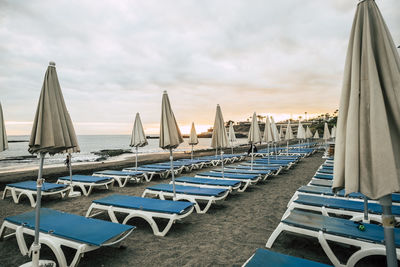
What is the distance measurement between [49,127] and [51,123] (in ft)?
0.20

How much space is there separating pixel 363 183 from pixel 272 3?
1033 cm

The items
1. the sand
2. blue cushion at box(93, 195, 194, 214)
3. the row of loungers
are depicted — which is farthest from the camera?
blue cushion at box(93, 195, 194, 214)

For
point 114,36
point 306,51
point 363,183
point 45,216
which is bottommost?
point 45,216

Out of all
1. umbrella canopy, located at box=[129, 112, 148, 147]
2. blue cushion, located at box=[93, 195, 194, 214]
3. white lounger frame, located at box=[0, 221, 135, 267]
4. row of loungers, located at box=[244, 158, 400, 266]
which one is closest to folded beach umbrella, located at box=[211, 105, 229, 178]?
blue cushion, located at box=[93, 195, 194, 214]

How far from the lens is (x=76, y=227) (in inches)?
141

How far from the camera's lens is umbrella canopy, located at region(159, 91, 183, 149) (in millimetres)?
5461

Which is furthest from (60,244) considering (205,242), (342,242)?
(342,242)

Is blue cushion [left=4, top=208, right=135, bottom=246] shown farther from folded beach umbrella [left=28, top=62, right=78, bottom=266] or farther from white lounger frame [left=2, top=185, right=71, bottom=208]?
white lounger frame [left=2, top=185, right=71, bottom=208]

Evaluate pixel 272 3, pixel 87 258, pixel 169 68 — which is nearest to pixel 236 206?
pixel 87 258

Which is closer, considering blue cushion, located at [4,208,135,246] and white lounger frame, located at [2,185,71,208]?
blue cushion, located at [4,208,135,246]

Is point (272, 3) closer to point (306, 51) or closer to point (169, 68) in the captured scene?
point (306, 51)

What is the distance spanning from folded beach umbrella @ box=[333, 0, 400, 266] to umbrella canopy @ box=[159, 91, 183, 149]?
4.23m

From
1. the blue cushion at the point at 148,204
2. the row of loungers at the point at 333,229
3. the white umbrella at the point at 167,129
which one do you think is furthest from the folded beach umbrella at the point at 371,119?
the white umbrella at the point at 167,129

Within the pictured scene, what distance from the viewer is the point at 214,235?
427 cm
